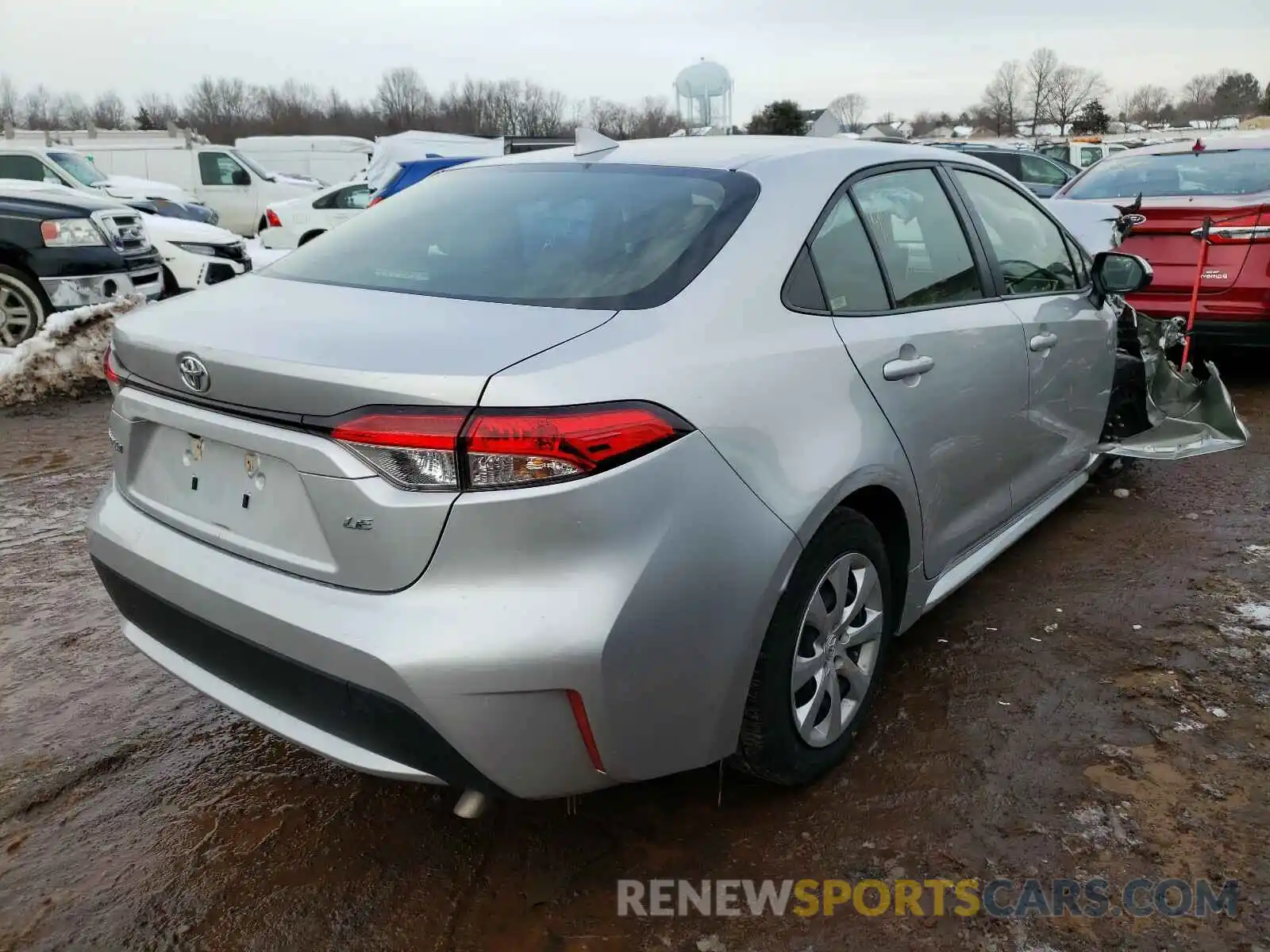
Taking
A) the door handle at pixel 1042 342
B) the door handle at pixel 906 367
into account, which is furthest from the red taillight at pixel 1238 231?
the door handle at pixel 906 367

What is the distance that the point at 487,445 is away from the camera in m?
1.76

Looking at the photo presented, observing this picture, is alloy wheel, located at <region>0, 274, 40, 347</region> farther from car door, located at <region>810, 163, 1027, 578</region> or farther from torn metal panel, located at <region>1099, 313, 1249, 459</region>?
torn metal panel, located at <region>1099, 313, 1249, 459</region>

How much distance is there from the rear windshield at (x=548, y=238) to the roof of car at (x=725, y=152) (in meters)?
0.07

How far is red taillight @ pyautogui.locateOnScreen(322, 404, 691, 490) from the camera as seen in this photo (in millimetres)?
1756

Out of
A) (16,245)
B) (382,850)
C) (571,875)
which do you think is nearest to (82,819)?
(382,850)

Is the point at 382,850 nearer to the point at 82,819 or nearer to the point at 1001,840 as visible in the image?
the point at 82,819

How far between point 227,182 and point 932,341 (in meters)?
20.6

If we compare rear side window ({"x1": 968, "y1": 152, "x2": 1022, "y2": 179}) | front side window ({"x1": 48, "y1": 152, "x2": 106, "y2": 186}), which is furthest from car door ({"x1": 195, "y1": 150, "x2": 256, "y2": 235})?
rear side window ({"x1": 968, "y1": 152, "x2": 1022, "y2": 179})

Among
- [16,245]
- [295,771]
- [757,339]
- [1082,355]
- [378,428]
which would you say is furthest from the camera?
[16,245]

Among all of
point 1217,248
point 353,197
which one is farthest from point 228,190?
point 1217,248

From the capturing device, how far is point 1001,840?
232 centimetres

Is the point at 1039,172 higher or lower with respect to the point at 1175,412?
higher

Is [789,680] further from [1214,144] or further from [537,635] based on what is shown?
[1214,144]

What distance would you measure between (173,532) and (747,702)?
1369mm
